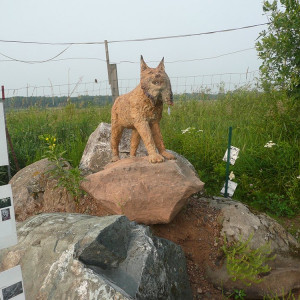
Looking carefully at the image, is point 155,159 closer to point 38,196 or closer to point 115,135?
point 115,135

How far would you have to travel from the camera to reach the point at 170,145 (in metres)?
5.17

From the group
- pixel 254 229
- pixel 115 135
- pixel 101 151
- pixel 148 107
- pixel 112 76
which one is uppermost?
pixel 112 76

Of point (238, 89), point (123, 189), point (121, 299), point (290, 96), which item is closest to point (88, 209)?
point (123, 189)

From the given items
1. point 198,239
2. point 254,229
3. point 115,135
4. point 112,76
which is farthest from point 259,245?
point 112,76

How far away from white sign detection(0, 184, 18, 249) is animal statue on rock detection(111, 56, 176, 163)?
177 cm

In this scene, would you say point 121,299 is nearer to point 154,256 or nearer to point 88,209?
point 154,256

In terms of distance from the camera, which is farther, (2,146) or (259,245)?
(259,245)

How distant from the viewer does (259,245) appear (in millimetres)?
3039

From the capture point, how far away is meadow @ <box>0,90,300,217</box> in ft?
15.0

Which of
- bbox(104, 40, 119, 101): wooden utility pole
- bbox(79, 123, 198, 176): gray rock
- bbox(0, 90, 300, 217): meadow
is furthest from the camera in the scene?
bbox(104, 40, 119, 101): wooden utility pole

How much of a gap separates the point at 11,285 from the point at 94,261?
60cm

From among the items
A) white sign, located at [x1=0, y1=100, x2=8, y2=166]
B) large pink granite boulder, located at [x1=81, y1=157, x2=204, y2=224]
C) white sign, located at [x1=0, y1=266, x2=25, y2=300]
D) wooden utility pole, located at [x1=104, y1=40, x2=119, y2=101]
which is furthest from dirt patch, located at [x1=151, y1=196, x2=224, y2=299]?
wooden utility pole, located at [x1=104, y1=40, x2=119, y2=101]

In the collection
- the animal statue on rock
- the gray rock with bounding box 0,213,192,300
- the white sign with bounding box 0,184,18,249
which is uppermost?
the animal statue on rock

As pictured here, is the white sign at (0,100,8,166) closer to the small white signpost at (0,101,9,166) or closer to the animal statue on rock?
the small white signpost at (0,101,9,166)
